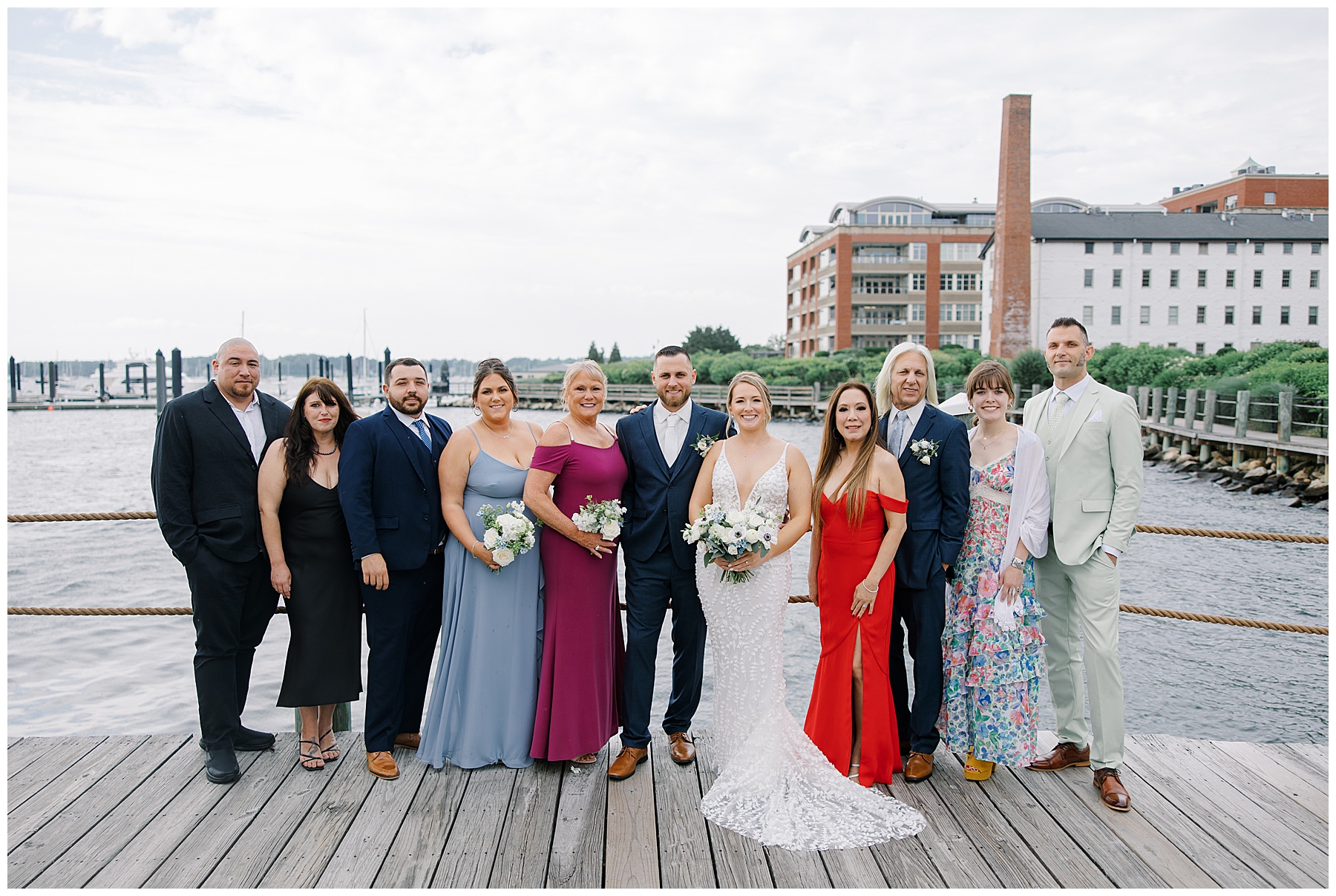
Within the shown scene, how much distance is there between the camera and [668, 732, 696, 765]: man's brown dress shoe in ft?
15.8

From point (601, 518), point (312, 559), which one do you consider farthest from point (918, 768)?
point (312, 559)

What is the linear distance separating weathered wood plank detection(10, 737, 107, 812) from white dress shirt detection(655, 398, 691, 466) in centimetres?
374

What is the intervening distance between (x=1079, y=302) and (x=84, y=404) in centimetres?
9828

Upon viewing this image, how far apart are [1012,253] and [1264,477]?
111 feet

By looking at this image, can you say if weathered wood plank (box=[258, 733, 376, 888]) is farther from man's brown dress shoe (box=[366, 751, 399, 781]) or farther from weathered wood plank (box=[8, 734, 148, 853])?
weathered wood plank (box=[8, 734, 148, 853])

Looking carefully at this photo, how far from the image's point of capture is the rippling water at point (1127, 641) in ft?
40.4

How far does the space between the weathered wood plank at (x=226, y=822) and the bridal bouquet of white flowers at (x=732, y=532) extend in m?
2.54

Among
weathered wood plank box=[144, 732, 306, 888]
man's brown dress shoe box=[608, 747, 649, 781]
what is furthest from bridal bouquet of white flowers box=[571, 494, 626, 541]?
weathered wood plank box=[144, 732, 306, 888]

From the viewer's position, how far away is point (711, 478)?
4.66 meters

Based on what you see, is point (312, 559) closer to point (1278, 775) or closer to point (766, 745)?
point (766, 745)

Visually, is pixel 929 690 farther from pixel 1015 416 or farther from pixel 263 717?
pixel 1015 416

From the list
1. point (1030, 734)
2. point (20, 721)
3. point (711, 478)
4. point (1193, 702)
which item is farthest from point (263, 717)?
point (1193, 702)

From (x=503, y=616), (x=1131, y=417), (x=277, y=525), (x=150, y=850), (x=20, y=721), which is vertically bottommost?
(x=20, y=721)

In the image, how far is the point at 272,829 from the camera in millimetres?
4070
